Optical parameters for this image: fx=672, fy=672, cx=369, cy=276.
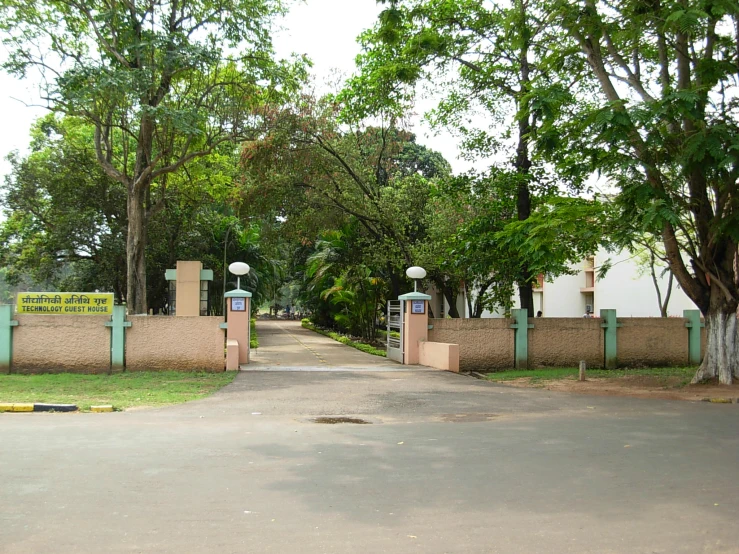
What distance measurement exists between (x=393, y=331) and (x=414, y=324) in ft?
11.5

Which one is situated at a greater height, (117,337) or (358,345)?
(117,337)

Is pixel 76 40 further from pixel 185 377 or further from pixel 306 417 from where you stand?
pixel 306 417

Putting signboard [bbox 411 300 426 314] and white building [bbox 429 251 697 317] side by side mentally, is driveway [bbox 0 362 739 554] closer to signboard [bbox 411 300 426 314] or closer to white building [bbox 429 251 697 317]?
signboard [bbox 411 300 426 314]

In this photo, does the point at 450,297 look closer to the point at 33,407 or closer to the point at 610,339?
the point at 610,339

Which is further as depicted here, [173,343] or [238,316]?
[238,316]

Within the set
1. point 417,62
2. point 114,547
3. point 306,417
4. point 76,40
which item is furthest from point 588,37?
point 76,40

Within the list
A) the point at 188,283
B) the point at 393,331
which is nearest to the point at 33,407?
the point at 188,283

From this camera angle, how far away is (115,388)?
44.7 feet

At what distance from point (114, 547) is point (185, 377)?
1138cm

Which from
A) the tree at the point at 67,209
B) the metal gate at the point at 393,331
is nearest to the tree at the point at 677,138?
the metal gate at the point at 393,331

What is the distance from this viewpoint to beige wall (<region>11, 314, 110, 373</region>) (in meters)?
16.0

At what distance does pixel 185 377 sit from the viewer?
51.2 ft

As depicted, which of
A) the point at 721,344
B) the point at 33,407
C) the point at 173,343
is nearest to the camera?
the point at 33,407

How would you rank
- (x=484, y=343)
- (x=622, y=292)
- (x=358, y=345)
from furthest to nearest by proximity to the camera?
1. (x=622, y=292)
2. (x=358, y=345)
3. (x=484, y=343)
